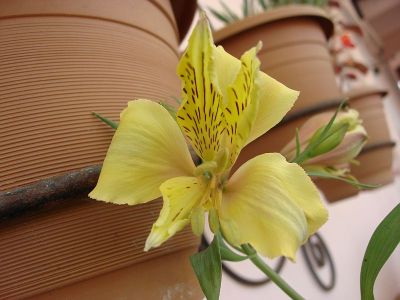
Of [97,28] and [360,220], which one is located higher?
[97,28]

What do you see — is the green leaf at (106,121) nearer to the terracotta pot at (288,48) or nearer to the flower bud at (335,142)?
the flower bud at (335,142)

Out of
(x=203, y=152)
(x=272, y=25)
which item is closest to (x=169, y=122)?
(x=203, y=152)

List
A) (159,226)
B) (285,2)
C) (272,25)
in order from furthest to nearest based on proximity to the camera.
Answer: (285,2)
(272,25)
(159,226)

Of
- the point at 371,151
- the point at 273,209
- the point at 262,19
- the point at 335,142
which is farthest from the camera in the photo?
the point at 371,151

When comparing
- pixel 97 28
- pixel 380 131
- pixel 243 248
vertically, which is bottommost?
pixel 380 131

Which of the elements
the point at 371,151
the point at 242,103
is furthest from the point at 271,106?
the point at 371,151

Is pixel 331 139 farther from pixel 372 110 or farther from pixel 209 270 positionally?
pixel 372 110

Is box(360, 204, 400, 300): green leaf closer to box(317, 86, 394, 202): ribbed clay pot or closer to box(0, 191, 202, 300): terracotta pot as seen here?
box(0, 191, 202, 300): terracotta pot

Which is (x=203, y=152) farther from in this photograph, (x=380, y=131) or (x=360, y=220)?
(x=360, y=220)
